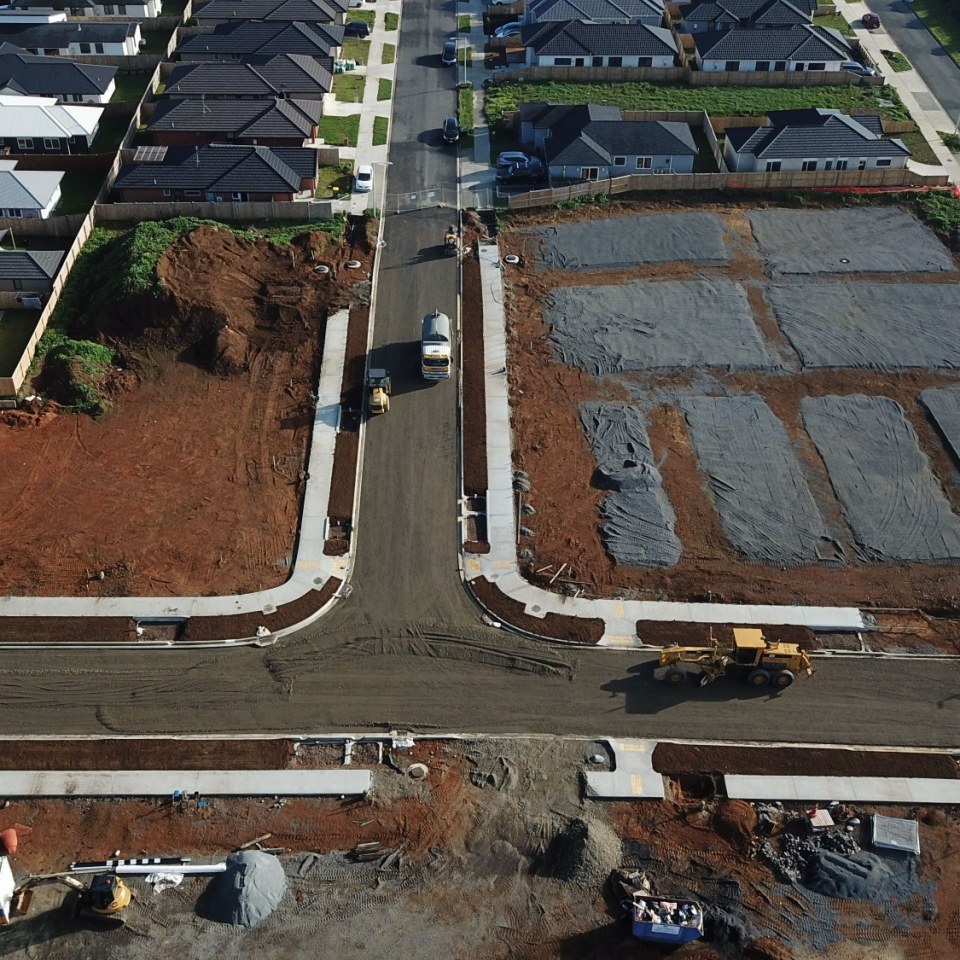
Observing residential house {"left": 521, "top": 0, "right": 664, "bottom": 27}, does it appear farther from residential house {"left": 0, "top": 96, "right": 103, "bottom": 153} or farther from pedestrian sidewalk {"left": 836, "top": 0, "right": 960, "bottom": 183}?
residential house {"left": 0, "top": 96, "right": 103, "bottom": 153}

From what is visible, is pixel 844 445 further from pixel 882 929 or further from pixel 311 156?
pixel 311 156

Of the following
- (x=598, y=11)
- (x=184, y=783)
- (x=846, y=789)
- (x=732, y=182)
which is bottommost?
(x=846, y=789)

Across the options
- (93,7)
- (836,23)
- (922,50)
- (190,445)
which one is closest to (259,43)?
(93,7)

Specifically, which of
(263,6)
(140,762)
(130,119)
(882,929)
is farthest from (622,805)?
(263,6)

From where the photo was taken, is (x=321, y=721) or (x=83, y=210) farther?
(x=83, y=210)

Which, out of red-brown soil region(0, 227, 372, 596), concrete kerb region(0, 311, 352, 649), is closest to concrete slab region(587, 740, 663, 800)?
Result: concrete kerb region(0, 311, 352, 649)

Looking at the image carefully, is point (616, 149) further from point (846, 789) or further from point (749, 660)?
point (846, 789)
